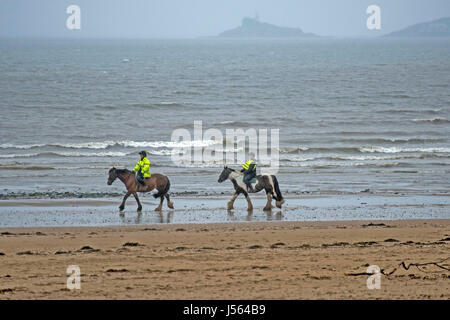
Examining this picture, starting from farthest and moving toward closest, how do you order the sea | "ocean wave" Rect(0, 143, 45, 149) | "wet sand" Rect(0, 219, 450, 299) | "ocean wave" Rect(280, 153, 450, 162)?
"ocean wave" Rect(0, 143, 45, 149), "ocean wave" Rect(280, 153, 450, 162), the sea, "wet sand" Rect(0, 219, 450, 299)

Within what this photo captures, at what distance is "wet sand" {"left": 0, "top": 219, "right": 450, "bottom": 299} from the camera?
31.8 feet

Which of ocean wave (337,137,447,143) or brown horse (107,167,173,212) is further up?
brown horse (107,167,173,212)

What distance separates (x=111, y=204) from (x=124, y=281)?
1043 centimetres

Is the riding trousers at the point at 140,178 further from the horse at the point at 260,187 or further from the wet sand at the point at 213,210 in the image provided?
the horse at the point at 260,187

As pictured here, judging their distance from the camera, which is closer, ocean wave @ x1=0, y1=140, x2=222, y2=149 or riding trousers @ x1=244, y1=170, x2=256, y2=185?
riding trousers @ x1=244, y1=170, x2=256, y2=185

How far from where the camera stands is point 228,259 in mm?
12070

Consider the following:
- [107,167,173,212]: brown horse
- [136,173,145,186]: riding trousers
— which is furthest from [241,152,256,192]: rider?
[136,173,145,186]: riding trousers

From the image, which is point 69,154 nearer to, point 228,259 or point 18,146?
point 18,146

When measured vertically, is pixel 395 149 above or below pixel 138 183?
below

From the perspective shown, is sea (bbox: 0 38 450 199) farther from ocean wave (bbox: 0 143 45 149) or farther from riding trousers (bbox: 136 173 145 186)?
riding trousers (bbox: 136 173 145 186)

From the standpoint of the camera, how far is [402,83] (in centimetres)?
7488

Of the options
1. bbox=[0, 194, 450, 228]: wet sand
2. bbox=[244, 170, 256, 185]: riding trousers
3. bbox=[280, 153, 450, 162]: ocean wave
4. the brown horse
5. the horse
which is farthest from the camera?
bbox=[280, 153, 450, 162]: ocean wave

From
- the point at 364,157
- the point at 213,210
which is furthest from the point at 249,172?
the point at 364,157

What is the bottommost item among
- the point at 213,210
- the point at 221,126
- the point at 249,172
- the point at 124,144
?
the point at 213,210
